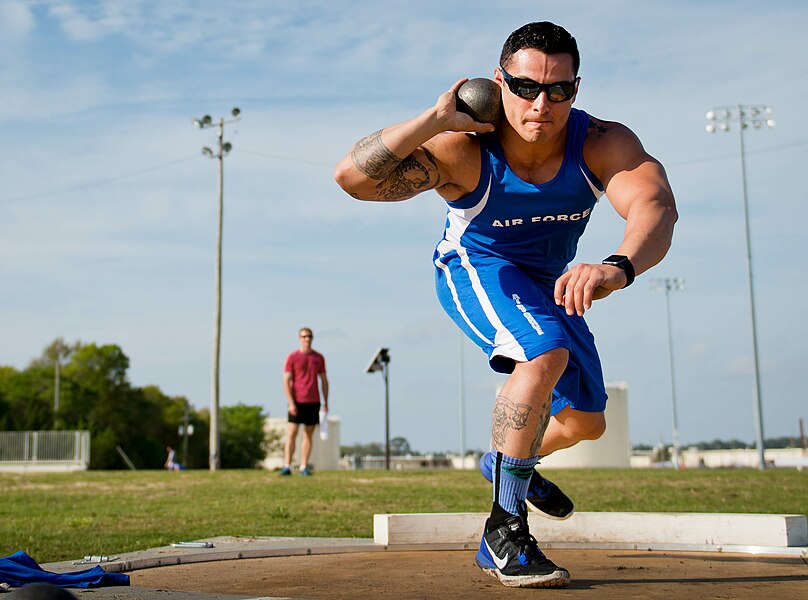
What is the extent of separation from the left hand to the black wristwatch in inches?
1.2

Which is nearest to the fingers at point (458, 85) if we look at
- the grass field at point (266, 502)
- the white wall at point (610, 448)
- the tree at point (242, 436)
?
the grass field at point (266, 502)

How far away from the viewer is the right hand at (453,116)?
4.07m

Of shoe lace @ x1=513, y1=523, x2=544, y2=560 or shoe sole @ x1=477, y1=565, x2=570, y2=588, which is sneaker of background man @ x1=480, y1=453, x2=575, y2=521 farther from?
shoe sole @ x1=477, y1=565, x2=570, y2=588

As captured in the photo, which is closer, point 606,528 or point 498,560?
point 498,560

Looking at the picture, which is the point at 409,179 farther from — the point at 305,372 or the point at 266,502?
the point at 305,372

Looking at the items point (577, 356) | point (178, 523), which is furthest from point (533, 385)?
point (178, 523)

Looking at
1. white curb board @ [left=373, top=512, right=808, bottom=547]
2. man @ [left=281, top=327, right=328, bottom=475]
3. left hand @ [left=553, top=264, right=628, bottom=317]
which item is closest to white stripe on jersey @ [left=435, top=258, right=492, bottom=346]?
left hand @ [left=553, top=264, right=628, bottom=317]

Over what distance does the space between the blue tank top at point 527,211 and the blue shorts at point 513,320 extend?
0.08 m

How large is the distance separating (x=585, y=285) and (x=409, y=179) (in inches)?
48.9

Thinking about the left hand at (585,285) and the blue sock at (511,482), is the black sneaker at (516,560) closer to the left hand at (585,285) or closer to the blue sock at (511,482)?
the blue sock at (511,482)

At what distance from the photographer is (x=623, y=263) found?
11.8ft

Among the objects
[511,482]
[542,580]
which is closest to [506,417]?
[511,482]

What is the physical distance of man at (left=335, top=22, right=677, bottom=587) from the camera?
4.12 meters

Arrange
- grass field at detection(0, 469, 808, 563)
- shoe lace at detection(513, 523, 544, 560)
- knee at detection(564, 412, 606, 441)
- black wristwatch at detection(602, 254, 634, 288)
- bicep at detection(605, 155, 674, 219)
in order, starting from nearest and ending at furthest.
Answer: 1. black wristwatch at detection(602, 254, 634, 288)
2. bicep at detection(605, 155, 674, 219)
3. shoe lace at detection(513, 523, 544, 560)
4. knee at detection(564, 412, 606, 441)
5. grass field at detection(0, 469, 808, 563)
